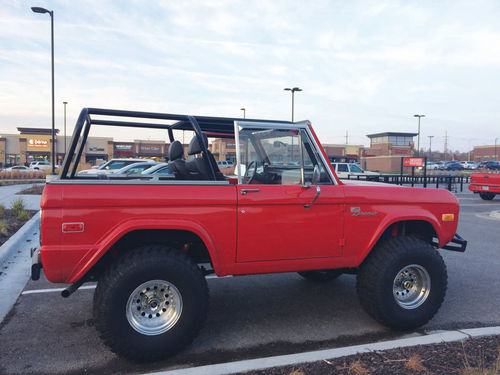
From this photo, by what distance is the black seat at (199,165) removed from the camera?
4.11m

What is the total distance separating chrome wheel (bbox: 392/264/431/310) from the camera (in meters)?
4.25

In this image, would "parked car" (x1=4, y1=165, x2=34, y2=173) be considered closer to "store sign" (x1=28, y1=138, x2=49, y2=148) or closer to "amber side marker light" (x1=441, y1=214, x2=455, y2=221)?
"store sign" (x1=28, y1=138, x2=49, y2=148)

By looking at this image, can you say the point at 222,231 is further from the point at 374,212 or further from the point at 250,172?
the point at 374,212

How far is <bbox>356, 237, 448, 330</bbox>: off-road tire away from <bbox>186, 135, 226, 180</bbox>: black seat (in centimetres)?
177

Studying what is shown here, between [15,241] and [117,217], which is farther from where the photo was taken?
[15,241]

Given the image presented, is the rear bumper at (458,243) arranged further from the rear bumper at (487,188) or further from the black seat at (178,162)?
the rear bumper at (487,188)

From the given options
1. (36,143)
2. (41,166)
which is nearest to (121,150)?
(41,166)

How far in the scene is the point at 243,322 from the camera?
4.43 m

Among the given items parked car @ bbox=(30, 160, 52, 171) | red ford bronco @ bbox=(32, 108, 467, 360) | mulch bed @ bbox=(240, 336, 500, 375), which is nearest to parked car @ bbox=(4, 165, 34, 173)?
parked car @ bbox=(30, 160, 52, 171)

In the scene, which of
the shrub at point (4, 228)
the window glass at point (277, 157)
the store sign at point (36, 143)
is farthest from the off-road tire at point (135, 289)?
the store sign at point (36, 143)

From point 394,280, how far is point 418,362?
102 cm

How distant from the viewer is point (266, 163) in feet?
14.8

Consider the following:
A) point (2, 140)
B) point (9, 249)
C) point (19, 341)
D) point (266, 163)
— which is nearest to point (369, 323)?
point (266, 163)

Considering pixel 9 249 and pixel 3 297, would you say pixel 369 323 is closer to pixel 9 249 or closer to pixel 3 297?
pixel 3 297
